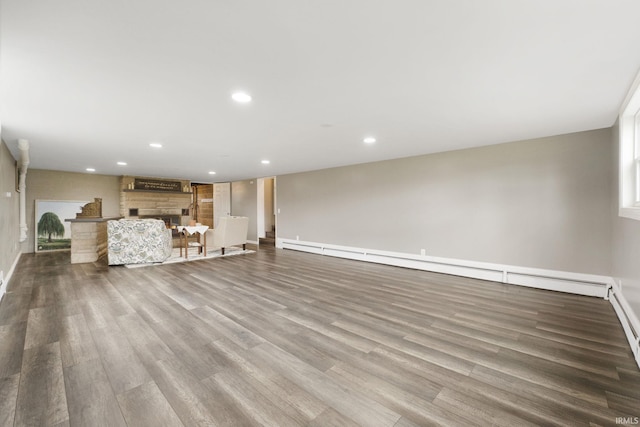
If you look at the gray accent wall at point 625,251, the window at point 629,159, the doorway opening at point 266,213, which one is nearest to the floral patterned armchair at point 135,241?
the doorway opening at point 266,213

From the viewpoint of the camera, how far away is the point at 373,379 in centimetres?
181

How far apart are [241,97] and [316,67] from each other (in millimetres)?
871

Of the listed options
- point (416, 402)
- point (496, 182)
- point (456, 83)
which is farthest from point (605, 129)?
point (416, 402)

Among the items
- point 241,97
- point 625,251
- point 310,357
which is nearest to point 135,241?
point 241,97

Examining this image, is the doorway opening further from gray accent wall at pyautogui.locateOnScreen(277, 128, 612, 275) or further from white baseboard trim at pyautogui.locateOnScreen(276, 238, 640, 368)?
white baseboard trim at pyautogui.locateOnScreen(276, 238, 640, 368)

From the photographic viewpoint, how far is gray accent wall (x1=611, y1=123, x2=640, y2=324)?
2.34 m

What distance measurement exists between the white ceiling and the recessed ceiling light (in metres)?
0.09

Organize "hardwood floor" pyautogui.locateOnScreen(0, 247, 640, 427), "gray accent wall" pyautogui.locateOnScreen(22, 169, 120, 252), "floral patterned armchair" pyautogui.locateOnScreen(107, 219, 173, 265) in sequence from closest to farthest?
"hardwood floor" pyautogui.locateOnScreen(0, 247, 640, 427) → "floral patterned armchair" pyautogui.locateOnScreen(107, 219, 173, 265) → "gray accent wall" pyautogui.locateOnScreen(22, 169, 120, 252)

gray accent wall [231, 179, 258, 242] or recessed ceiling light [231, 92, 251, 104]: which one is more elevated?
recessed ceiling light [231, 92, 251, 104]

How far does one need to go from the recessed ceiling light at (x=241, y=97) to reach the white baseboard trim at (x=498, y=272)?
13.4ft

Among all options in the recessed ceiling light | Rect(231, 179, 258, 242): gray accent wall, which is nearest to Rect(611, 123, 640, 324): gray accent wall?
the recessed ceiling light

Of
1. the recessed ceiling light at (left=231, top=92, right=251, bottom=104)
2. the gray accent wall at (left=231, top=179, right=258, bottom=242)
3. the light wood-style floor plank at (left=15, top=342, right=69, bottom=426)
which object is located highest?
the recessed ceiling light at (left=231, top=92, right=251, bottom=104)

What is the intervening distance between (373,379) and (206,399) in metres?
1.07

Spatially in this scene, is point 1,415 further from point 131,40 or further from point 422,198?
point 422,198
